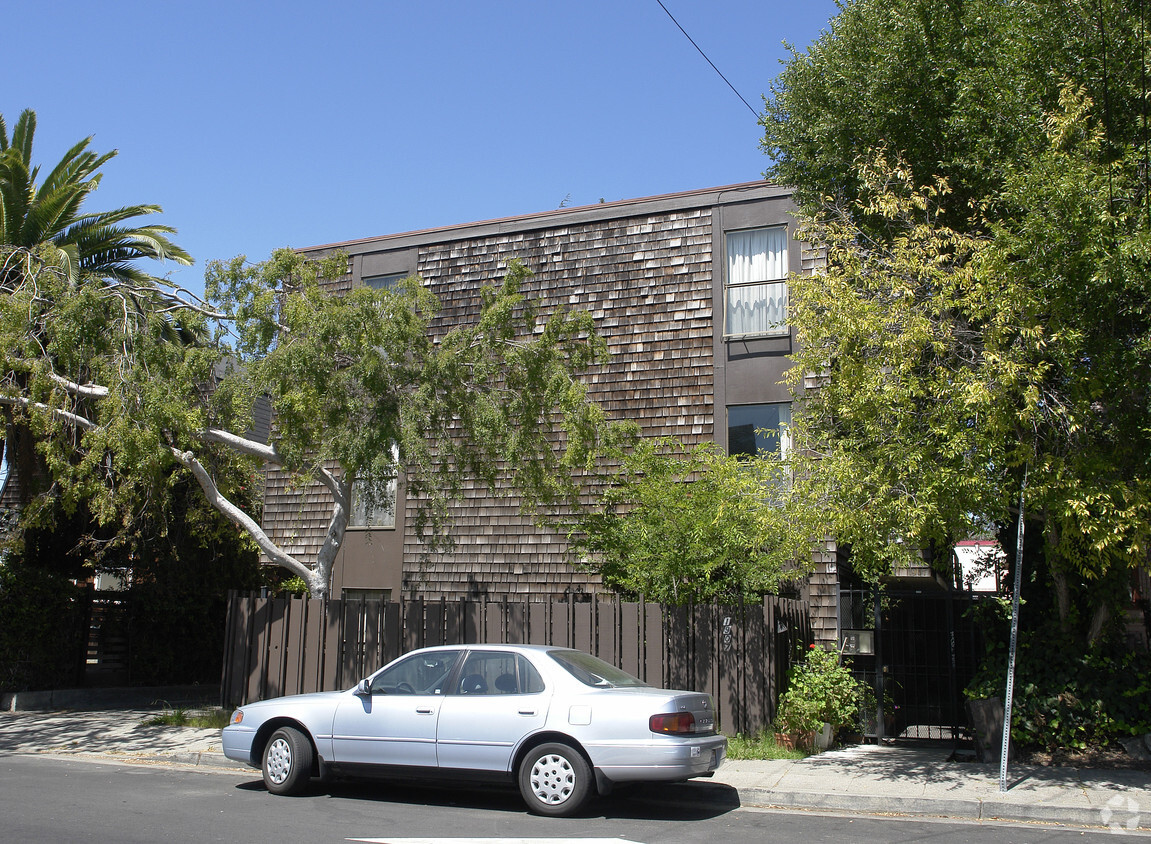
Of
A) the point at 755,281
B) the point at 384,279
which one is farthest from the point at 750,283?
the point at 384,279

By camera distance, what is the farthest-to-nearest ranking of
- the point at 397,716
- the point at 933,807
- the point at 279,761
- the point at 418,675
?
1. the point at 279,761
2. the point at 418,675
3. the point at 397,716
4. the point at 933,807

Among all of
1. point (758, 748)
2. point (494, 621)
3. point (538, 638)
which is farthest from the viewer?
point (494, 621)

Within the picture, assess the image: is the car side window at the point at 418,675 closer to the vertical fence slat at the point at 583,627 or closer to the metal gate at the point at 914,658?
the vertical fence slat at the point at 583,627

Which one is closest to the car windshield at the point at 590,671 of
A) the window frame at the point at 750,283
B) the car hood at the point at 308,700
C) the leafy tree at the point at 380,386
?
the car hood at the point at 308,700

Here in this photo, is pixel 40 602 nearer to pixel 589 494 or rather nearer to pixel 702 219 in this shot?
pixel 589 494

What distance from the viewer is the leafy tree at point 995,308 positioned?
29.3 ft

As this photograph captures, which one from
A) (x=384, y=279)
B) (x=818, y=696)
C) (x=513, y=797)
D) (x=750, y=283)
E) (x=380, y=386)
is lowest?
(x=513, y=797)

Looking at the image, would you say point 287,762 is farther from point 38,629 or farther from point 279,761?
point 38,629

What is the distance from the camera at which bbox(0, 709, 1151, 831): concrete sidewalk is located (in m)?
8.33

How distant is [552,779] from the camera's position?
8.04 meters

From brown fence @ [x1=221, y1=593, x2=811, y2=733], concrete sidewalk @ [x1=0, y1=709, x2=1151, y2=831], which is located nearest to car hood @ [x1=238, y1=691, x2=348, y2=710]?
concrete sidewalk @ [x1=0, y1=709, x2=1151, y2=831]

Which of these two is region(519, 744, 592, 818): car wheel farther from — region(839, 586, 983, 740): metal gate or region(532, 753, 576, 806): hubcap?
region(839, 586, 983, 740): metal gate

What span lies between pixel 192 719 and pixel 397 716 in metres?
6.56

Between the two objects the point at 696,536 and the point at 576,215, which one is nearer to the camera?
the point at 696,536
